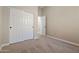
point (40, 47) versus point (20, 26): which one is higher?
point (20, 26)

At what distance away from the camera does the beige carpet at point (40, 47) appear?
181cm

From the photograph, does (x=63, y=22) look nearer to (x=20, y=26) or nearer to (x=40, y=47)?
(x=40, y=47)

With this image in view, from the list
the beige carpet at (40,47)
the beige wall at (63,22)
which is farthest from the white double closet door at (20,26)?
the beige wall at (63,22)

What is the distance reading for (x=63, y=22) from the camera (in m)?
1.89

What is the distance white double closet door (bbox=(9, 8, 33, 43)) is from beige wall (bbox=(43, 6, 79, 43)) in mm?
331

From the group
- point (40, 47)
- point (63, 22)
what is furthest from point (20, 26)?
point (63, 22)

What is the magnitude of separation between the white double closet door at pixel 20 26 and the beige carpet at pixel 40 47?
0.11 meters

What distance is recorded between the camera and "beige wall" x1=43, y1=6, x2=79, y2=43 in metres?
1.84

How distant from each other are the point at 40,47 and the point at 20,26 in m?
0.52

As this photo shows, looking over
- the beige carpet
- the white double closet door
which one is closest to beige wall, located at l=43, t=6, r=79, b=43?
the beige carpet

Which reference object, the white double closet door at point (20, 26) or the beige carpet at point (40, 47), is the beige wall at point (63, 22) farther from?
the white double closet door at point (20, 26)

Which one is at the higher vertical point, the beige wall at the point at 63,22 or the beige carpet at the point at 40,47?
the beige wall at the point at 63,22

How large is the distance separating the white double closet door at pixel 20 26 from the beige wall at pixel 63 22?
1.09 feet
